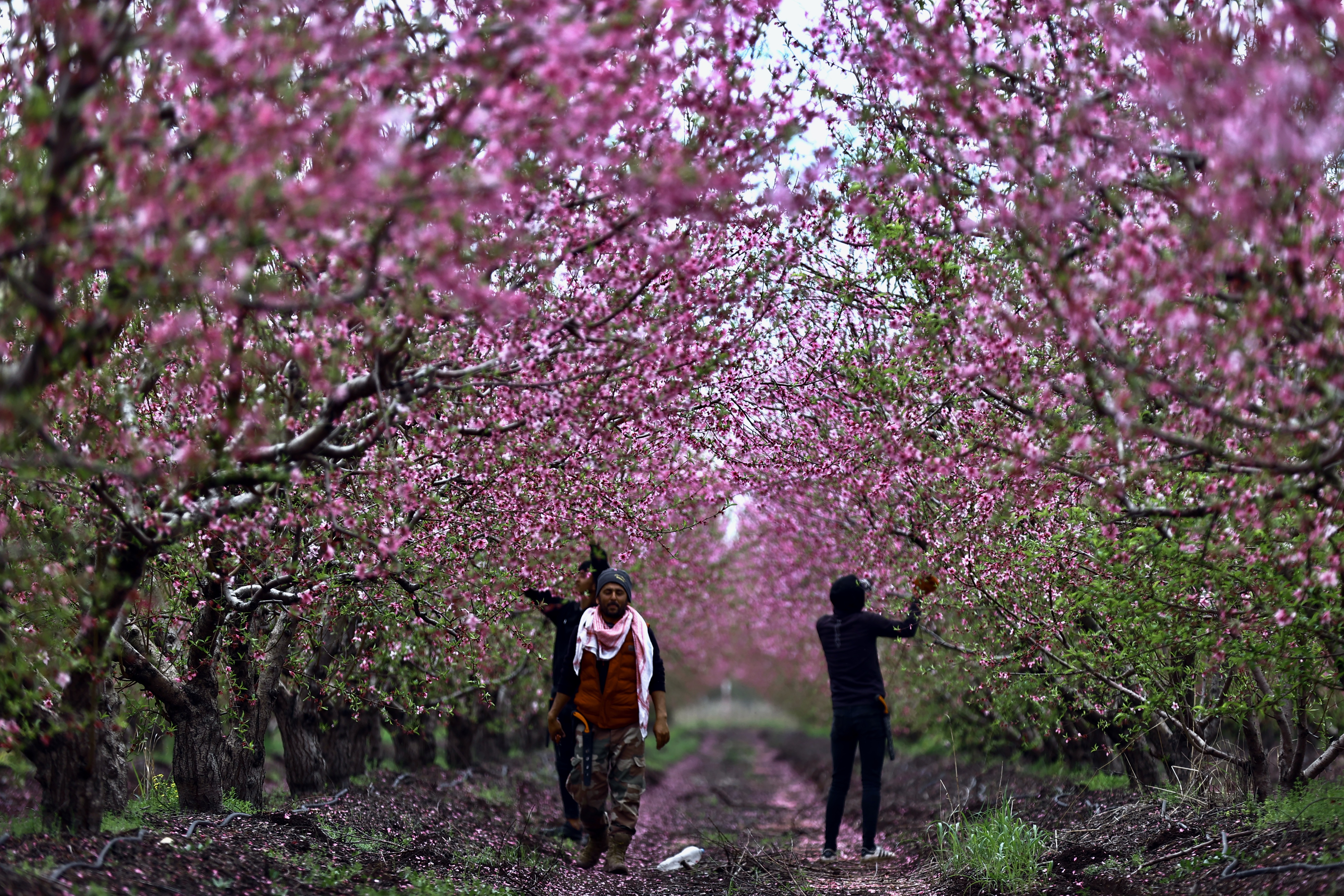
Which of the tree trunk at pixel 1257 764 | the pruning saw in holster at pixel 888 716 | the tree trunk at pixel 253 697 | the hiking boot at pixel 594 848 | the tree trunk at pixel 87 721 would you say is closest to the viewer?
the tree trunk at pixel 87 721

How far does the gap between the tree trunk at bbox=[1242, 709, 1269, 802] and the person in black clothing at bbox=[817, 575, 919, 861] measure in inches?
103

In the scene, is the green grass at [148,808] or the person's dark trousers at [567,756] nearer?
the green grass at [148,808]

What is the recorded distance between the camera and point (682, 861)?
30.6 ft

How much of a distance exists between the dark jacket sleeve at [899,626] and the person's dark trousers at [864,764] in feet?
2.05

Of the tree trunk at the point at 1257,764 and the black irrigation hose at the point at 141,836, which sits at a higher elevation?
the black irrigation hose at the point at 141,836

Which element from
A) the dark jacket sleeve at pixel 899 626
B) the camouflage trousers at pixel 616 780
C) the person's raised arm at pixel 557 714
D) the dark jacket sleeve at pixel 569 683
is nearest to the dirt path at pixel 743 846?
the camouflage trousers at pixel 616 780

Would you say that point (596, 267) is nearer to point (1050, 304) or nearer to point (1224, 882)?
point (1050, 304)

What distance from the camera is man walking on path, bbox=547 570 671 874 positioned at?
8344 millimetres

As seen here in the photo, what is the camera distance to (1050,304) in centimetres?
521

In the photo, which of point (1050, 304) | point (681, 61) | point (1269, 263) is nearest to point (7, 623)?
point (681, 61)

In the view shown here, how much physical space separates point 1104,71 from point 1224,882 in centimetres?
454

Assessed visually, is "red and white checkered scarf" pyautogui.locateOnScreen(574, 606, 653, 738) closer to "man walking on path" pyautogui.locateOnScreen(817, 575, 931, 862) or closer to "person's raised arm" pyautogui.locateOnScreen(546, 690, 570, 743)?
"person's raised arm" pyautogui.locateOnScreen(546, 690, 570, 743)

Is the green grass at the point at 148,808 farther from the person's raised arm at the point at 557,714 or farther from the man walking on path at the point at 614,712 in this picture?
the man walking on path at the point at 614,712

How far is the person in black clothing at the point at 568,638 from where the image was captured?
950cm
